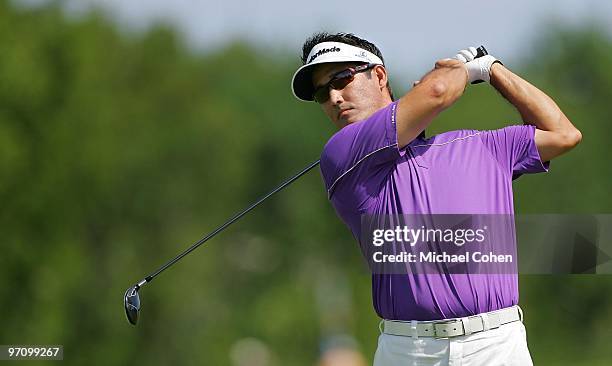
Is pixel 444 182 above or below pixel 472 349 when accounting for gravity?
above

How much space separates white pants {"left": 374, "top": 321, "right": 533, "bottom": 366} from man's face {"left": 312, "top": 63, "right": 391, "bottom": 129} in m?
0.92

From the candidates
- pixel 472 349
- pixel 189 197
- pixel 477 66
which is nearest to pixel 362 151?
pixel 477 66

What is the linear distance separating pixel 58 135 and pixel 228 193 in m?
16.7

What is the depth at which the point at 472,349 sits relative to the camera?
4094 millimetres

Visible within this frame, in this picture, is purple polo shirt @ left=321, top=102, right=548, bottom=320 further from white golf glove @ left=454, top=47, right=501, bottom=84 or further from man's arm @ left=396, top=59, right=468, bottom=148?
white golf glove @ left=454, top=47, right=501, bottom=84

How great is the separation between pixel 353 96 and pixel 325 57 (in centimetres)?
20

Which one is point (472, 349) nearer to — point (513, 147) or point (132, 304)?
point (513, 147)

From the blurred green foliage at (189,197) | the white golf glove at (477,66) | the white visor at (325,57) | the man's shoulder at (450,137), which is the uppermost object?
the blurred green foliage at (189,197)

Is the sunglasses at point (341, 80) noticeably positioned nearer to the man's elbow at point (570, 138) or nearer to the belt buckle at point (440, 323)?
the man's elbow at point (570, 138)

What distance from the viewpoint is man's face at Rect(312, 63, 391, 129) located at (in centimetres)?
461

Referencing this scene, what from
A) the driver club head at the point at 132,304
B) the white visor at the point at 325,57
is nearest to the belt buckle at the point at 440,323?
the white visor at the point at 325,57

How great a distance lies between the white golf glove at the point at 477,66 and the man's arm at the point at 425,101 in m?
0.22

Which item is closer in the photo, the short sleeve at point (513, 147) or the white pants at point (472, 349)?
the white pants at point (472, 349)

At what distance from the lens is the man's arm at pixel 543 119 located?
14.1 feet
